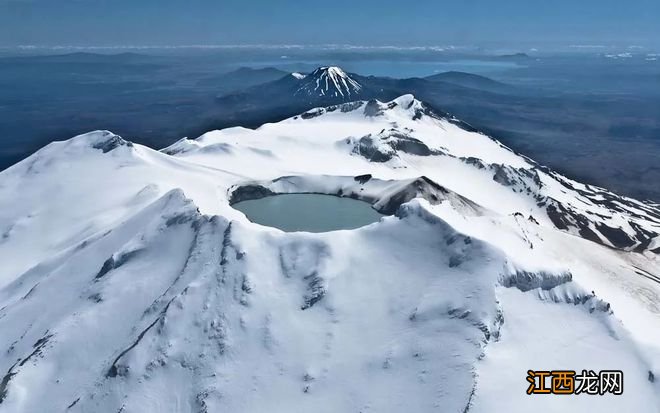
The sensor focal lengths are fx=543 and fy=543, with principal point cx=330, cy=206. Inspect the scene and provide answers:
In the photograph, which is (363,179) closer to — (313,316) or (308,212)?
(308,212)

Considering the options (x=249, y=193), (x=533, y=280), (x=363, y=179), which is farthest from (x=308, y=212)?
(x=533, y=280)

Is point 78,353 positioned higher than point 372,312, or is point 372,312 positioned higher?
point 372,312

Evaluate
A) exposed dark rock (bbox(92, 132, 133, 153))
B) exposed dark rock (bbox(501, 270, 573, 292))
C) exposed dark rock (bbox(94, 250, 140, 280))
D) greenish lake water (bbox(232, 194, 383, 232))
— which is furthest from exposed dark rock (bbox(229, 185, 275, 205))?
exposed dark rock (bbox(501, 270, 573, 292))

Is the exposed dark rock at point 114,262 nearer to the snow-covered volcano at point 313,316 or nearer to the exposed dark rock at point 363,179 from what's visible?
the snow-covered volcano at point 313,316

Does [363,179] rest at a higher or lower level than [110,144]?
higher

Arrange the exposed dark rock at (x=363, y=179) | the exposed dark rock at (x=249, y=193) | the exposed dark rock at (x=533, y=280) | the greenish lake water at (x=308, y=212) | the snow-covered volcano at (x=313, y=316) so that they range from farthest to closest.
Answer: the exposed dark rock at (x=363, y=179)
the exposed dark rock at (x=249, y=193)
the greenish lake water at (x=308, y=212)
the exposed dark rock at (x=533, y=280)
the snow-covered volcano at (x=313, y=316)

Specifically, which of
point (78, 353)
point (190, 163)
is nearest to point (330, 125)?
point (190, 163)

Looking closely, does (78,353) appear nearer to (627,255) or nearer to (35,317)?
(35,317)

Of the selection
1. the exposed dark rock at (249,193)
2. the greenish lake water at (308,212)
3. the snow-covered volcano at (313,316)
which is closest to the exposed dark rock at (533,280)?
the snow-covered volcano at (313,316)

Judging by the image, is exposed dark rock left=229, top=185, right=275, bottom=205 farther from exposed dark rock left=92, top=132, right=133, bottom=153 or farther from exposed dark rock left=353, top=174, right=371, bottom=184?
exposed dark rock left=92, top=132, right=133, bottom=153
